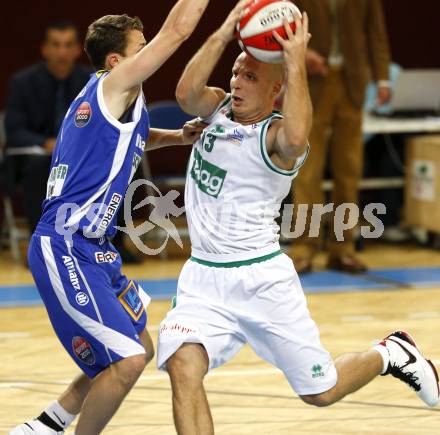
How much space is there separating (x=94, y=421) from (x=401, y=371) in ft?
5.04

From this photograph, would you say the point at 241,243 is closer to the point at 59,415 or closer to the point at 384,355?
the point at 384,355

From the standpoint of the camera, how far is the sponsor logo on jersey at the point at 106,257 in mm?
4930

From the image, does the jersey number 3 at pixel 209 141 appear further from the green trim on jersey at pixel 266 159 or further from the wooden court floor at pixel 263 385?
the wooden court floor at pixel 263 385

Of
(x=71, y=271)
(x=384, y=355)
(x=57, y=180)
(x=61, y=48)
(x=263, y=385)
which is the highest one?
(x=57, y=180)

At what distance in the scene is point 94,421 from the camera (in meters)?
4.86

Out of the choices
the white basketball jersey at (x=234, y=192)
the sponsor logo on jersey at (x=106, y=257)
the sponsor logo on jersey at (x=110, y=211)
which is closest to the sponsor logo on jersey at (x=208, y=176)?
the white basketball jersey at (x=234, y=192)

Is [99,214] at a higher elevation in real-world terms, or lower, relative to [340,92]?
higher

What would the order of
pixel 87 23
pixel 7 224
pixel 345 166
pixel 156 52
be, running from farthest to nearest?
pixel 87 23 < pixel 7 224 < pixel 345 166 < pixel 156 52

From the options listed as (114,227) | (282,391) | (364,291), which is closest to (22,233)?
(364,291)

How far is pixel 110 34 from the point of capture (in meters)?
5.03

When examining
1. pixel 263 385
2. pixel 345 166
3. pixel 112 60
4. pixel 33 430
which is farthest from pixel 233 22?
pixel 345 166

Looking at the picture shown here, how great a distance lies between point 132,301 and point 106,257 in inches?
9.9

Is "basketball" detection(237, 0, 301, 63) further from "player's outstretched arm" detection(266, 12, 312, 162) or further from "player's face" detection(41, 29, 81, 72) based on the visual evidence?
"player's face" detection(41, 29, 81, 72)

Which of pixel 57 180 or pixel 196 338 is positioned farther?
pixel 57 180
